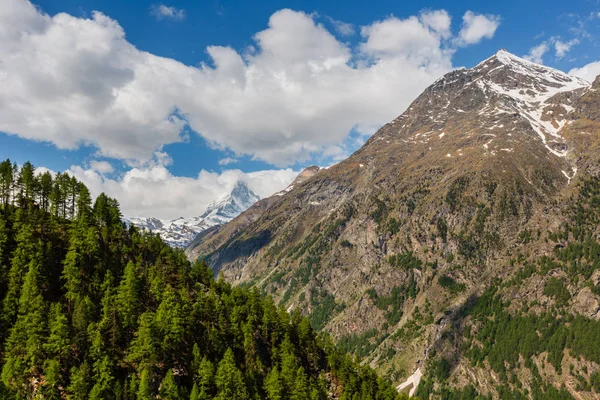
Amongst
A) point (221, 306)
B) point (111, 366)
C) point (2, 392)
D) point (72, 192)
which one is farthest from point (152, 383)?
point (72, 192)

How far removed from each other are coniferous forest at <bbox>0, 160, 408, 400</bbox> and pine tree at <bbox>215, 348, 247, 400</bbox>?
0.21 metres

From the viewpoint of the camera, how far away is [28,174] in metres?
120

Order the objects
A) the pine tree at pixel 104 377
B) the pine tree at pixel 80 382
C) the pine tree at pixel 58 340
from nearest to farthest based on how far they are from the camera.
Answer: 1. the pine tree at pixel 80 382
2. the pine tree at pixel 104 377
3. the pine tree at pixel 58 340

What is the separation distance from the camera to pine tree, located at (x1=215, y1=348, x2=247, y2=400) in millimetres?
84562

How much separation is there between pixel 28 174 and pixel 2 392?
7442 centimetres

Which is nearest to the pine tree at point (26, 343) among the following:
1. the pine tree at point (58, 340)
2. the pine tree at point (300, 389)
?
the pine tree at point (58, 340)

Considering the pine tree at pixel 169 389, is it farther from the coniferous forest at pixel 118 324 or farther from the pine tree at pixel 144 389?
the pine tree at pixel 144 389

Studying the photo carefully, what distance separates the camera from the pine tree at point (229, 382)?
277 ft

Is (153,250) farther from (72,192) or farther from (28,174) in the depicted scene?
(28,174)

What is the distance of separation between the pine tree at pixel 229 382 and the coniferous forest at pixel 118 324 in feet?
0.67

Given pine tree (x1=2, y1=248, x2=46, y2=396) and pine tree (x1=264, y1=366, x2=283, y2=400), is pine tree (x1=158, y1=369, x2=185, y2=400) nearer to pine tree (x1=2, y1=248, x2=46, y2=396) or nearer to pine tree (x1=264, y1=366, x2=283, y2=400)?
pine tree (x1=2, y1=248, x2=46, y2=396)

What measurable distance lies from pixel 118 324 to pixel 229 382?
999 inches

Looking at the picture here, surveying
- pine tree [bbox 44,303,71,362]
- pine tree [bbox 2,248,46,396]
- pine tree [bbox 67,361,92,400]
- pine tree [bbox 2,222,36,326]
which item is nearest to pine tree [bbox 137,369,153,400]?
pine tree [bbox 67,361,92,400]

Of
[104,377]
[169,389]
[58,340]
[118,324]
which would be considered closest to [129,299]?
[118,324]
